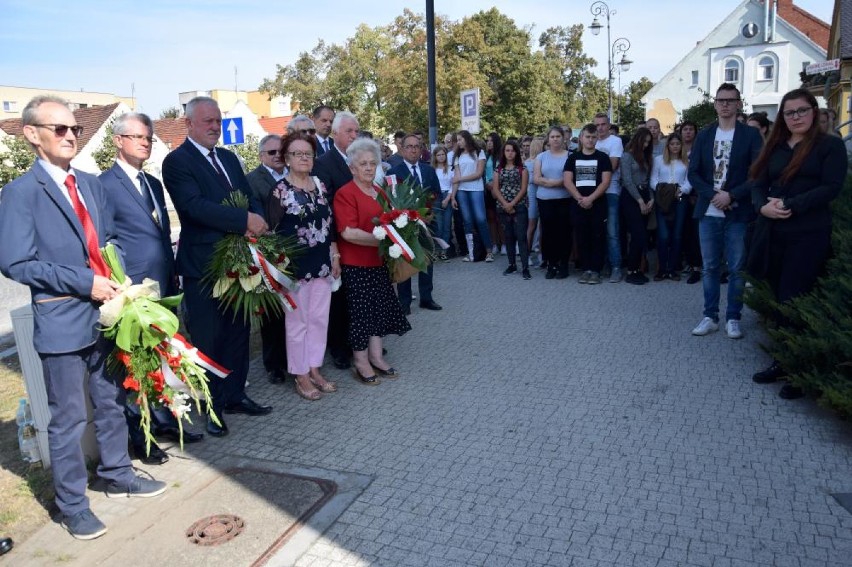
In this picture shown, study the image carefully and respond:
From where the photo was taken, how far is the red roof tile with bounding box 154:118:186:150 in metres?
47.1

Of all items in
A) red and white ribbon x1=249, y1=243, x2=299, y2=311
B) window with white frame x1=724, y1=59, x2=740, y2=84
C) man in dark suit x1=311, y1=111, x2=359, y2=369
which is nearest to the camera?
red and white ribbon x1=249, y1=243, x2=299, y2=311

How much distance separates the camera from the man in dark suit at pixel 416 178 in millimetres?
7891

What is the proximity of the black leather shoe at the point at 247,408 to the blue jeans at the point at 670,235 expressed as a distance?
5.89m

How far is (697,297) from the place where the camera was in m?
8.07

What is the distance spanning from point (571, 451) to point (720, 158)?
3.59 meters

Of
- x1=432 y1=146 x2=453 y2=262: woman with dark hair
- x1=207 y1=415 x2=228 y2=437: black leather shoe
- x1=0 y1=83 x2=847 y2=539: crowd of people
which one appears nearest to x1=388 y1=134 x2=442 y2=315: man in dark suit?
x1=0 y1=83 x2=847 y2=539: crowd of people

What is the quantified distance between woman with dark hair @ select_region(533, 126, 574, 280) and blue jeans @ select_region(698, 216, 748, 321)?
9.40 ft

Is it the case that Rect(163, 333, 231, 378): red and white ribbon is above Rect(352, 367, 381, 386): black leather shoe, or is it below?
above

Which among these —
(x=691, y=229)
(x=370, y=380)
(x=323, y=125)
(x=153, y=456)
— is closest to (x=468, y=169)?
(x=691, y=229)

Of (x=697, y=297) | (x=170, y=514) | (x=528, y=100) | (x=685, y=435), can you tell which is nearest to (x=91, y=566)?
(x=170, y=514)

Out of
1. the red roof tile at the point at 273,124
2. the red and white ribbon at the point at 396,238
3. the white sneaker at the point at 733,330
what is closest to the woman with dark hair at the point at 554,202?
the white sneaker at the point at 733,330

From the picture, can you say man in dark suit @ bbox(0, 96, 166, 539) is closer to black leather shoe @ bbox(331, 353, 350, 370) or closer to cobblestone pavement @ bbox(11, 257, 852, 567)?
cobblestone pavement @ bbox(11, 257, 852, 567)

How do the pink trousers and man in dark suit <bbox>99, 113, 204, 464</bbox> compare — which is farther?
the pink trousers

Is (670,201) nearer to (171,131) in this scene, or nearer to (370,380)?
(370,380)
